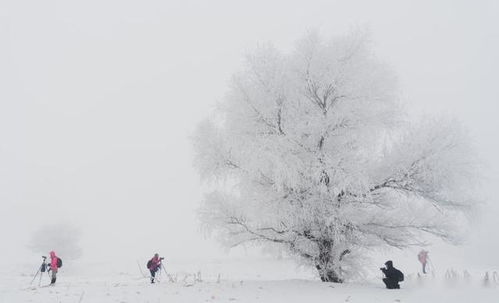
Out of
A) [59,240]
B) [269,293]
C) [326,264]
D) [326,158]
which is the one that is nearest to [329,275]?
[326,264]

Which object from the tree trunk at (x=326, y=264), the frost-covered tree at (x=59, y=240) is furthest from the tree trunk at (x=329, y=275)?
the frost-covered tree at (x=59, y=240)

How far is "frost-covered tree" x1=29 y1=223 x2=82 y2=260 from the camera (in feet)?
205

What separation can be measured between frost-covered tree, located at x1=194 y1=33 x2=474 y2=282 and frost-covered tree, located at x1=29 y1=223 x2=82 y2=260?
5096 cm

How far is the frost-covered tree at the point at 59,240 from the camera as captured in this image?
62.5 metres

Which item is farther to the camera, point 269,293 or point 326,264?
point 326,264

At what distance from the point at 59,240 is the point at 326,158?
55.4 m

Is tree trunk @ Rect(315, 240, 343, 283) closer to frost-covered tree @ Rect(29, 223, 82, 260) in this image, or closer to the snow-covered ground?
the snow-covered ground

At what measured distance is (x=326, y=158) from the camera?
1616cm

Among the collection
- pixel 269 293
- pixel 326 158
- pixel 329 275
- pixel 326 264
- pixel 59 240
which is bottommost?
pixel 269 293

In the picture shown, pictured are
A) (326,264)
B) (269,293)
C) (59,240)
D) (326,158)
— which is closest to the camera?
(326,158)

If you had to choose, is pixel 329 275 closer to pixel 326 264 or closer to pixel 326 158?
pixel 326 264

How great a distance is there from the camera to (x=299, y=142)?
17.2 metres

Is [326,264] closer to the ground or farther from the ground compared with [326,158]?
closer to the ground

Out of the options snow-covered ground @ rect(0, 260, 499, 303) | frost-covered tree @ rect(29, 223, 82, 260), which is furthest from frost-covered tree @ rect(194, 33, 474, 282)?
frost-covered tree @ rect(29, 223, 82, 260)
